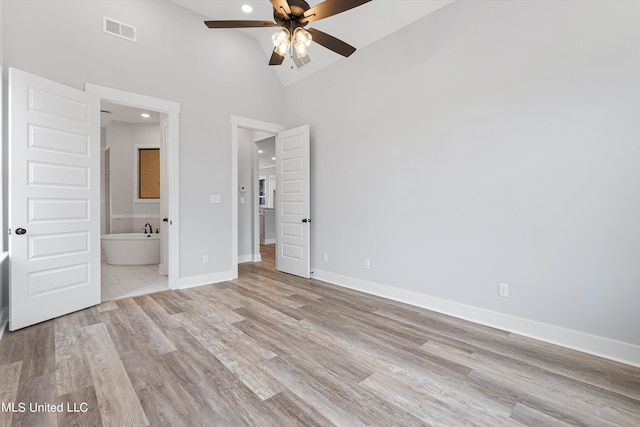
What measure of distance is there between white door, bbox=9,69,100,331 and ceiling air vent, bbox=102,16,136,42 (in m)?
0.88

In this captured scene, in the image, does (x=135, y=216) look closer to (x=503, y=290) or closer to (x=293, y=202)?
(x=293, y=202)

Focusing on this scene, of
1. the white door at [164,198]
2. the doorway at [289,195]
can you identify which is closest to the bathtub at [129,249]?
the white door at [164,198]

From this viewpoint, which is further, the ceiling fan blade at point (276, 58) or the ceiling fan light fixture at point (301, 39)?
the ceiling fan blade at point (276, 58)

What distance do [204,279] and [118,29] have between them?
333 cm

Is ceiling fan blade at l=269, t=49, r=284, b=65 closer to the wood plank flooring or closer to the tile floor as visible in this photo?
the wood plank flooring

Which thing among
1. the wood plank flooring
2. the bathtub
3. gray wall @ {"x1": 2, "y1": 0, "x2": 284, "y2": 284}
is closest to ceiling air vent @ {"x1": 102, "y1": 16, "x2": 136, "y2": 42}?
gray wall @ {"x1": 2, "y1": 0, "x2": 284, "y2": 284}

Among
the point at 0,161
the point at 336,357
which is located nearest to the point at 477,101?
the point at 336,357

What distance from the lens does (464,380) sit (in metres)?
1.95

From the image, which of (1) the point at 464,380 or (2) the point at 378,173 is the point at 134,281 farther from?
(1) the point at 464,380

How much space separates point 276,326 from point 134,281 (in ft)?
9.46

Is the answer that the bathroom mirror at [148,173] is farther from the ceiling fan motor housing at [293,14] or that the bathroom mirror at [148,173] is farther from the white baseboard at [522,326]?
the ceiling fan motor housing at [293,14]

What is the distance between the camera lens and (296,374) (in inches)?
78.5

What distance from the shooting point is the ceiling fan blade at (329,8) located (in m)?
2.08

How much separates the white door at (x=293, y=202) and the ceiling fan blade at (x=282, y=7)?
2.27 meters
